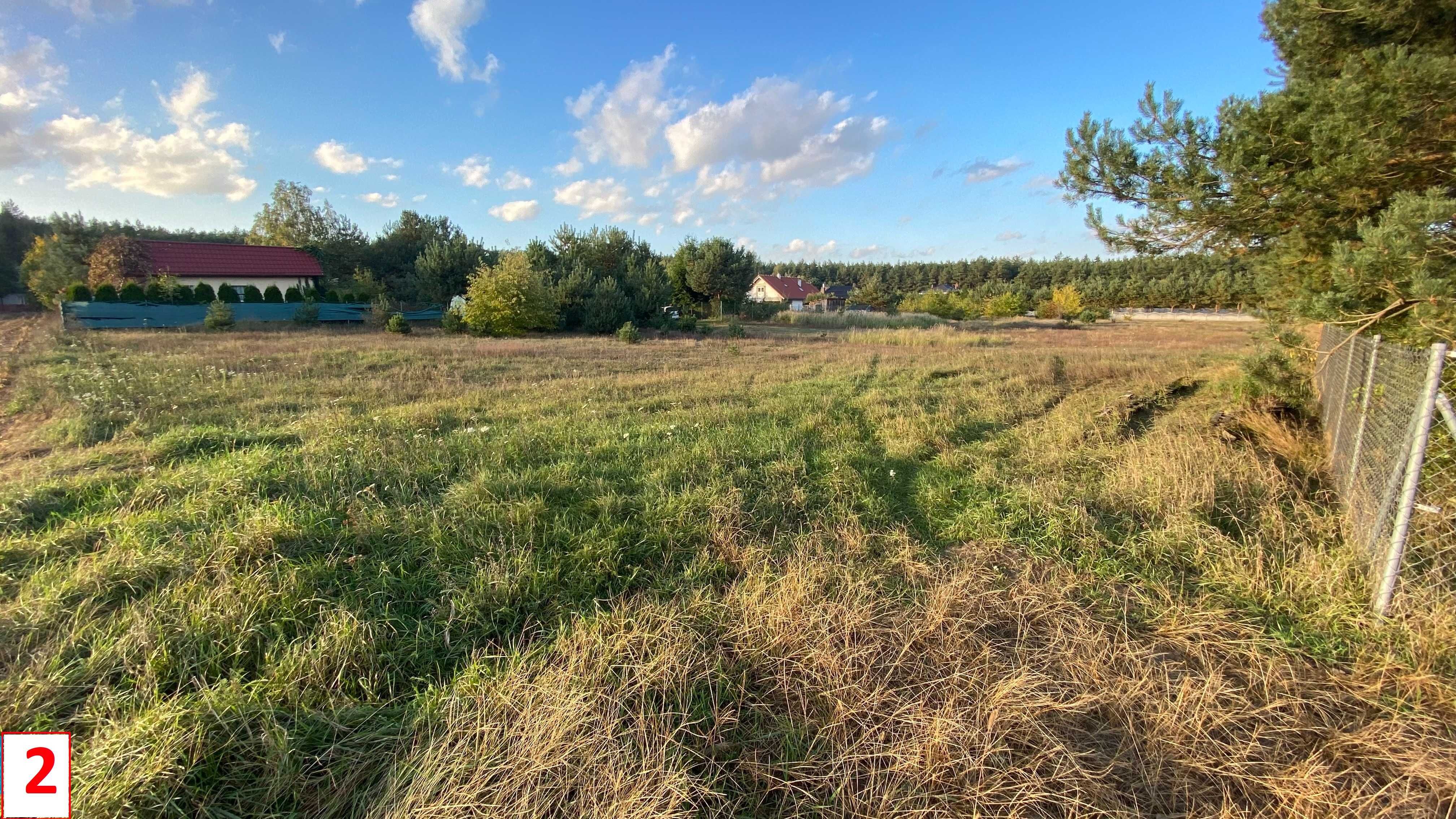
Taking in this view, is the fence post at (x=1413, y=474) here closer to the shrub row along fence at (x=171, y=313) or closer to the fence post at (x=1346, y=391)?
the fence post at (x=1346, y=391)

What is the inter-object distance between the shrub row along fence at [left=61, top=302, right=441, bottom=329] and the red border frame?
27196mm

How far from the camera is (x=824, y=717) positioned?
223cm

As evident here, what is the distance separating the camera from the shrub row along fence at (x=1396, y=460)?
2.66 m

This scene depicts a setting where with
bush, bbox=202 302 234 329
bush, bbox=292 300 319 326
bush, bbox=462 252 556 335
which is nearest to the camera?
bush, bbox=202 302 234 329

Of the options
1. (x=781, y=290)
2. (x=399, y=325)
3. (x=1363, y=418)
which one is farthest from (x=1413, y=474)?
(x=781, y=290)

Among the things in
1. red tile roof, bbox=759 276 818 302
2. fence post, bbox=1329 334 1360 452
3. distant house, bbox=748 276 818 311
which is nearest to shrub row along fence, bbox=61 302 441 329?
fence post, bbox=1329 334 1360 452

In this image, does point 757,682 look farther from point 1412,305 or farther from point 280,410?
point 280,410

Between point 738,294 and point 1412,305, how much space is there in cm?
3367

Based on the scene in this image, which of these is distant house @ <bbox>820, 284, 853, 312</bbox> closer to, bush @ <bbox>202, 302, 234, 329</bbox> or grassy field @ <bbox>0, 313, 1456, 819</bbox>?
bush @ <bbox>202, 302, 234, 329</bbox>

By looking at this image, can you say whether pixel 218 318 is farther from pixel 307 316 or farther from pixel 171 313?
pixel 171 313

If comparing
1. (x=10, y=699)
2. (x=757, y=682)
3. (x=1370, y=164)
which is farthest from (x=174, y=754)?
(x=1370, y=164)

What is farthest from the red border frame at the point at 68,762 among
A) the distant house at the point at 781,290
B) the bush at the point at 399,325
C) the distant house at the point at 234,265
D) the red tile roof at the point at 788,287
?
the red tile roof at the point at 788,287

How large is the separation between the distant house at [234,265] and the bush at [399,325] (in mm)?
12506

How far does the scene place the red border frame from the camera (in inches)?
66.2
